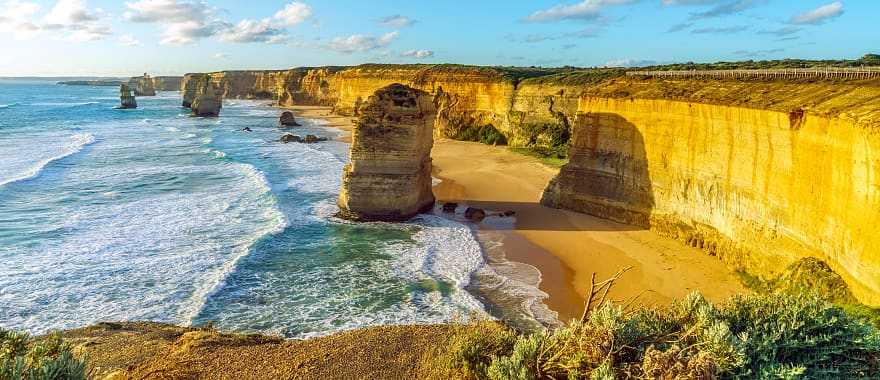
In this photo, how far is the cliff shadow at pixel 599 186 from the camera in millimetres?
22797

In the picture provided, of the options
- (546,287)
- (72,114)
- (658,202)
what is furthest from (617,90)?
(72,114)

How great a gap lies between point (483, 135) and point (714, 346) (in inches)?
1783

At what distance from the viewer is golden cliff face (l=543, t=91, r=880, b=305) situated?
41.5 ft

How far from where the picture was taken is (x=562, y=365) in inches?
269

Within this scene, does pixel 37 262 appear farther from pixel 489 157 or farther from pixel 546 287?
pixel 489 157

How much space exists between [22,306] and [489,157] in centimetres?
3131

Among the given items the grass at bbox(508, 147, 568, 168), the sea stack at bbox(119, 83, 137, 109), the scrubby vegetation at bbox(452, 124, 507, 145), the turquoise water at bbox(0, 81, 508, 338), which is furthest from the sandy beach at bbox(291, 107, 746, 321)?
the sea stack at bbox(119, 83, 137, 109)

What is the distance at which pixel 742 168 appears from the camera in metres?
17.8

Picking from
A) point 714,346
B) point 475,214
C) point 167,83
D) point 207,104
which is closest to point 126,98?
point 207,104

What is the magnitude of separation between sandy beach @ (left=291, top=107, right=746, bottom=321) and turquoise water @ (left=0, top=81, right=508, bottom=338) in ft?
7.58

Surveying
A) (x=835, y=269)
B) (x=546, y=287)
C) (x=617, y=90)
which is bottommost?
(x=546, y=287)

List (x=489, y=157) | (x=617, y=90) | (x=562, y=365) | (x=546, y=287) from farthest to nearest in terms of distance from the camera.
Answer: (x=489, y=157) < (x=617, y=90) < (x=546, y=287) < (x=562, y=365)

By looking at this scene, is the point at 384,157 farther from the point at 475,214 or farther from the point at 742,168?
the point at 742,168

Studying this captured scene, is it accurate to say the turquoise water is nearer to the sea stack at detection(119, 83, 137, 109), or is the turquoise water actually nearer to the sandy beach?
the sandy beach
